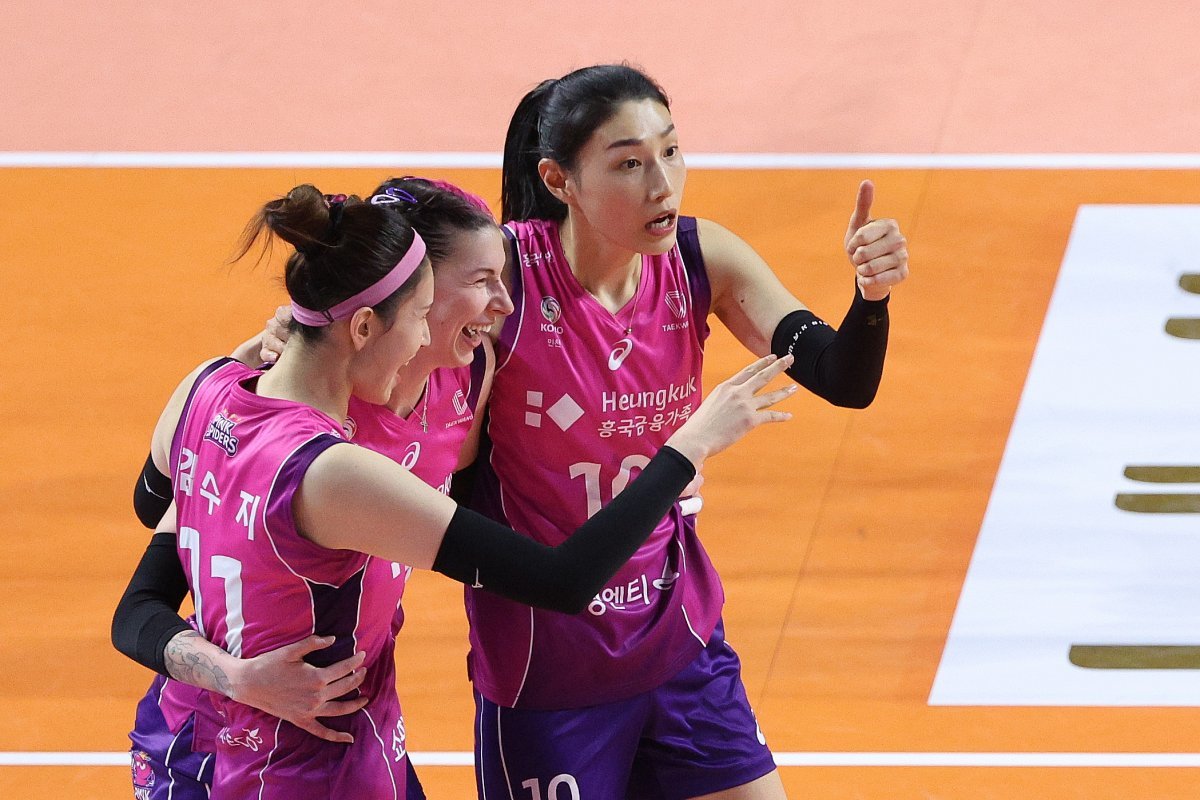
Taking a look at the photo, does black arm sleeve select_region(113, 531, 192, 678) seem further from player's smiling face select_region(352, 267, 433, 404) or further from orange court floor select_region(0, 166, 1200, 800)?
orange court floor select_region(0, 166, 1200, 800)

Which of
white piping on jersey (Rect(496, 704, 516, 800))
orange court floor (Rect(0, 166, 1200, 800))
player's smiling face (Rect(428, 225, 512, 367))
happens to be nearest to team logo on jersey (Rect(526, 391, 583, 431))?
player's smiling face (Rect(428, 225, 512, 367))

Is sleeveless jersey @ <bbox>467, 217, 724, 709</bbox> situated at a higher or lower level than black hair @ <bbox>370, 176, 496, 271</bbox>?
lower

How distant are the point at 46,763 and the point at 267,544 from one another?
2423 mm

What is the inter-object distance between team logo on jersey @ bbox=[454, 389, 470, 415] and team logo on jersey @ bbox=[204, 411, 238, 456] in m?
0.59

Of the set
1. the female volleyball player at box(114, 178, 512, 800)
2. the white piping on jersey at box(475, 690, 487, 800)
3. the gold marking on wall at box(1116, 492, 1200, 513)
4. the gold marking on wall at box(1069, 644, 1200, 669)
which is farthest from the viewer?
the gold marking on wall at box(1116, 492, 1200, 513)

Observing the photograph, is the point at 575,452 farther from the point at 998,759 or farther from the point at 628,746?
the point at 998,759

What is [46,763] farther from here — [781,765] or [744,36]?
[744,36]

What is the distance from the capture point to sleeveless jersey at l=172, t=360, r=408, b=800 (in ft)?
9.07

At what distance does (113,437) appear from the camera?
576 cm

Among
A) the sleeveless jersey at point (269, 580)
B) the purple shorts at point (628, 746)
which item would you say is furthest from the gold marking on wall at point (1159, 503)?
the sleeveless jersey at point (269, 580)

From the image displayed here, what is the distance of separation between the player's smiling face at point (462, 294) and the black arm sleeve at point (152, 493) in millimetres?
742

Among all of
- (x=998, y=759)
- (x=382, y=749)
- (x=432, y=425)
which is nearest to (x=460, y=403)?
(x=432, y=425)

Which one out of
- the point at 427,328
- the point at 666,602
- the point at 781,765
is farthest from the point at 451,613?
the point at 427,328

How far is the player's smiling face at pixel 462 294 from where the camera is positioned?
307 cm
